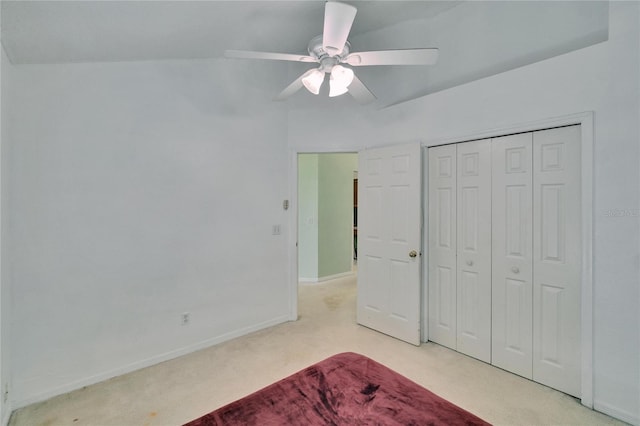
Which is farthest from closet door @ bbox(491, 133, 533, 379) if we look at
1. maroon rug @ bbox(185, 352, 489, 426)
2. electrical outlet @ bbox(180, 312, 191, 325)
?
electrical outlet @ bbox(180, 312, 191, 325)

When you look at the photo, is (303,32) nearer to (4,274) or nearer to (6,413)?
(4,274)

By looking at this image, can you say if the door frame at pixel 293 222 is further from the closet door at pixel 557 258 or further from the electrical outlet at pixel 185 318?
the closet door at pixel 557 258

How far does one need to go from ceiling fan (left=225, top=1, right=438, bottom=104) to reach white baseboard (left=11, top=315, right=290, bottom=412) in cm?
242

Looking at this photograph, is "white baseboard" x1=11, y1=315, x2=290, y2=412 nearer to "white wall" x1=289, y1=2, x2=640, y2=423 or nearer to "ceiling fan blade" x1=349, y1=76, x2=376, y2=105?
"ceiling fan blade" x1=349, y1=76, x2=376, y2=105

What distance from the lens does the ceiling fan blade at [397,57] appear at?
175 cm

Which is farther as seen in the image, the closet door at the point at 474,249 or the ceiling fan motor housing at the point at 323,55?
the closet door at the point at 474,249

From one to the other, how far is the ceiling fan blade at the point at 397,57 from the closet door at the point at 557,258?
1.12 m

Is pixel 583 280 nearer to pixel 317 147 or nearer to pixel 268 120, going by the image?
pixel 317 147

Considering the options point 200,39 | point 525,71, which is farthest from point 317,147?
point 525,71

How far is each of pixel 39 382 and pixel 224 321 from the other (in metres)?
1.33

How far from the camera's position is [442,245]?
281cm

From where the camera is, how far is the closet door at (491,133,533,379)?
229 cm

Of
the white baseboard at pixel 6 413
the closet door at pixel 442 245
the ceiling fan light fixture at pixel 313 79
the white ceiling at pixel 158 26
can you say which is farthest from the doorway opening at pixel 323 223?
the white baseboard at pixel 6 413

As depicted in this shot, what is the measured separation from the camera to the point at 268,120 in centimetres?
323
